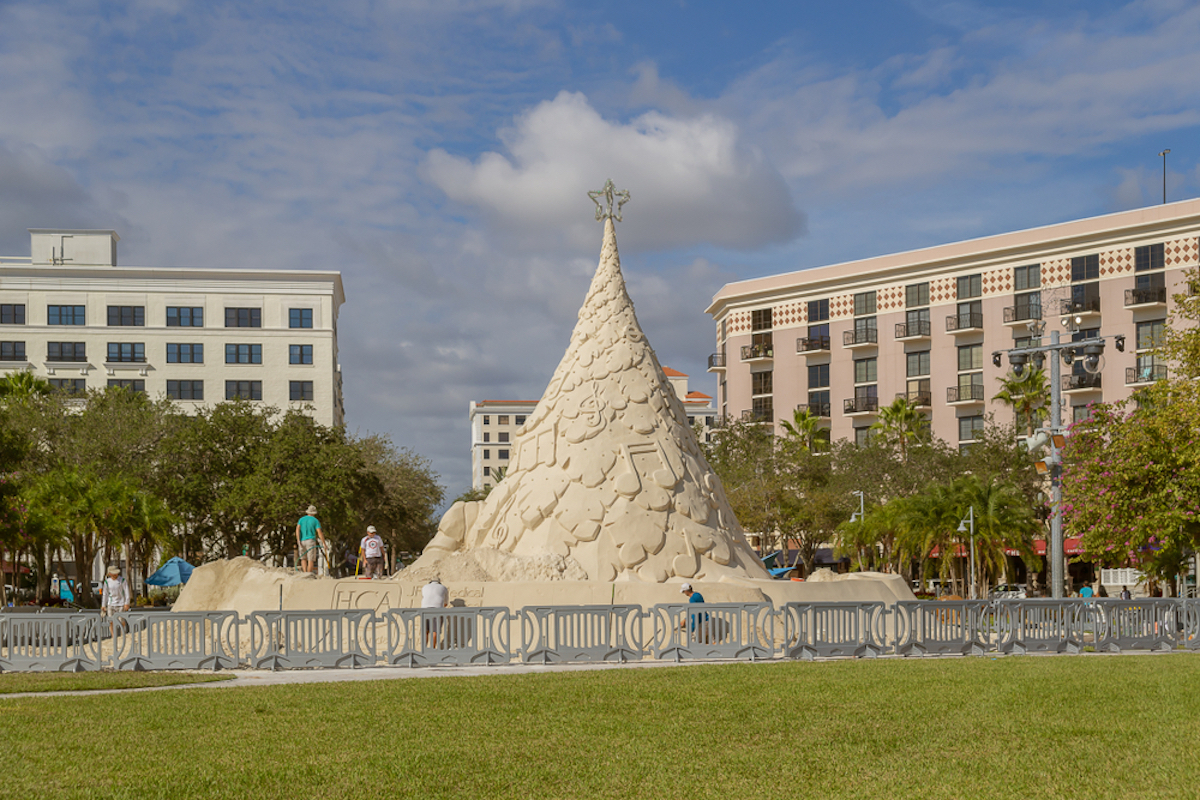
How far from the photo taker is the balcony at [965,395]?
61.7 meters

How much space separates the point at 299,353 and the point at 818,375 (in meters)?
31.5

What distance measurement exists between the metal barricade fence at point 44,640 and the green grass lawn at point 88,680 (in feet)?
1.22

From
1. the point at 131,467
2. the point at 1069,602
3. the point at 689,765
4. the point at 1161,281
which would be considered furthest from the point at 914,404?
the point at 689,765

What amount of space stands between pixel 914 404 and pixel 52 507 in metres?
41.0

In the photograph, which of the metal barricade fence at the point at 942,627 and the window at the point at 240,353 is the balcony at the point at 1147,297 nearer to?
the metal barricade fence at the point at 942,627

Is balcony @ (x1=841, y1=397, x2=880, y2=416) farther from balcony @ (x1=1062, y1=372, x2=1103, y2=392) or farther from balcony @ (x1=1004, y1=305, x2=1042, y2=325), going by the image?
balcony @ (x1=1062, y1=372, x2=1103, y2=392)

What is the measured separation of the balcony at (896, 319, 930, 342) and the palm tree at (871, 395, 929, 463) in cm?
447

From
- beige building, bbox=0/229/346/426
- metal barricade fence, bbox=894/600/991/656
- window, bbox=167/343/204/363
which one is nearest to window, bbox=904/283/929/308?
beige building, bbox=0/229/346/426

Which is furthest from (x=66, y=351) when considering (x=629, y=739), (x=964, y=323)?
(x=629, y=739)

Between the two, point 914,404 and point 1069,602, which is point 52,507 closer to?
point 1069,602

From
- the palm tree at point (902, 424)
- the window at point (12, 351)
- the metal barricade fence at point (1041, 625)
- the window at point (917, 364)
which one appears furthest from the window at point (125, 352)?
the metal barricade fence at point (1041, 625)

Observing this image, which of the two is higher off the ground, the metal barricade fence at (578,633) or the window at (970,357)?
the window at (970,357)

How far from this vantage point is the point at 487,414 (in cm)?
15150

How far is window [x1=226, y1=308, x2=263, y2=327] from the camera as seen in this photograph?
2847 inches
